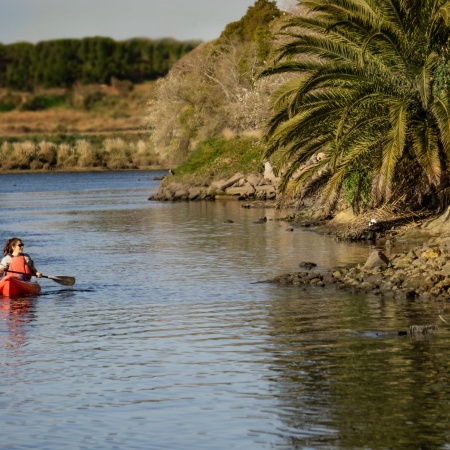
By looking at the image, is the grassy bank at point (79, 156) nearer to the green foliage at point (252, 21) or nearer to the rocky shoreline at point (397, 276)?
the green foliage at point (252, 21)

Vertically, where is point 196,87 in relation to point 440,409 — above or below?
above

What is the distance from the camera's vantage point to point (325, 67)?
28094 mm

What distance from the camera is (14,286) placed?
24031 mm

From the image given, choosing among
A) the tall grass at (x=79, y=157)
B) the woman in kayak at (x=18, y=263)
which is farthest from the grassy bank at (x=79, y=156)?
the woman in kayak at (x=18, y=263)

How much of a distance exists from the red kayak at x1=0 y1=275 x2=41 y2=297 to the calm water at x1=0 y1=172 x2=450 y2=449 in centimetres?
62

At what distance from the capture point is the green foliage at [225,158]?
2429 inches

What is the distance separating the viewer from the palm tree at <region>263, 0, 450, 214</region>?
27.2 m

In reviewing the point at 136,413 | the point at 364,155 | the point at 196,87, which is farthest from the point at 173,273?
the point at 196,87

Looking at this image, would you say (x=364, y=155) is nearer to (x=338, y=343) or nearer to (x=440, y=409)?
(x=338, y=343)

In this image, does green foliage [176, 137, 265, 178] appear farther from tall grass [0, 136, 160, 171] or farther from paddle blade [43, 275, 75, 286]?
tall grass [0, 136, 160, 171]

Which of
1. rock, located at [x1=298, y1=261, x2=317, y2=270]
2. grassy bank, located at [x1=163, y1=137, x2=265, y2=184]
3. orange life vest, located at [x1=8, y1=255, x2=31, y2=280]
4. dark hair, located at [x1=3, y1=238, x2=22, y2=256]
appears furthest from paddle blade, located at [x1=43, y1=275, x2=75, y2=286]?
grassy bank, located at [x1=163, y1=137, x2=265, y2=184]

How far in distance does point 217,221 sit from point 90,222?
21.3 ft

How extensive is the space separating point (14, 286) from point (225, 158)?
131 ft

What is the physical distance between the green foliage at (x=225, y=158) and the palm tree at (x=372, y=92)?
102ft
